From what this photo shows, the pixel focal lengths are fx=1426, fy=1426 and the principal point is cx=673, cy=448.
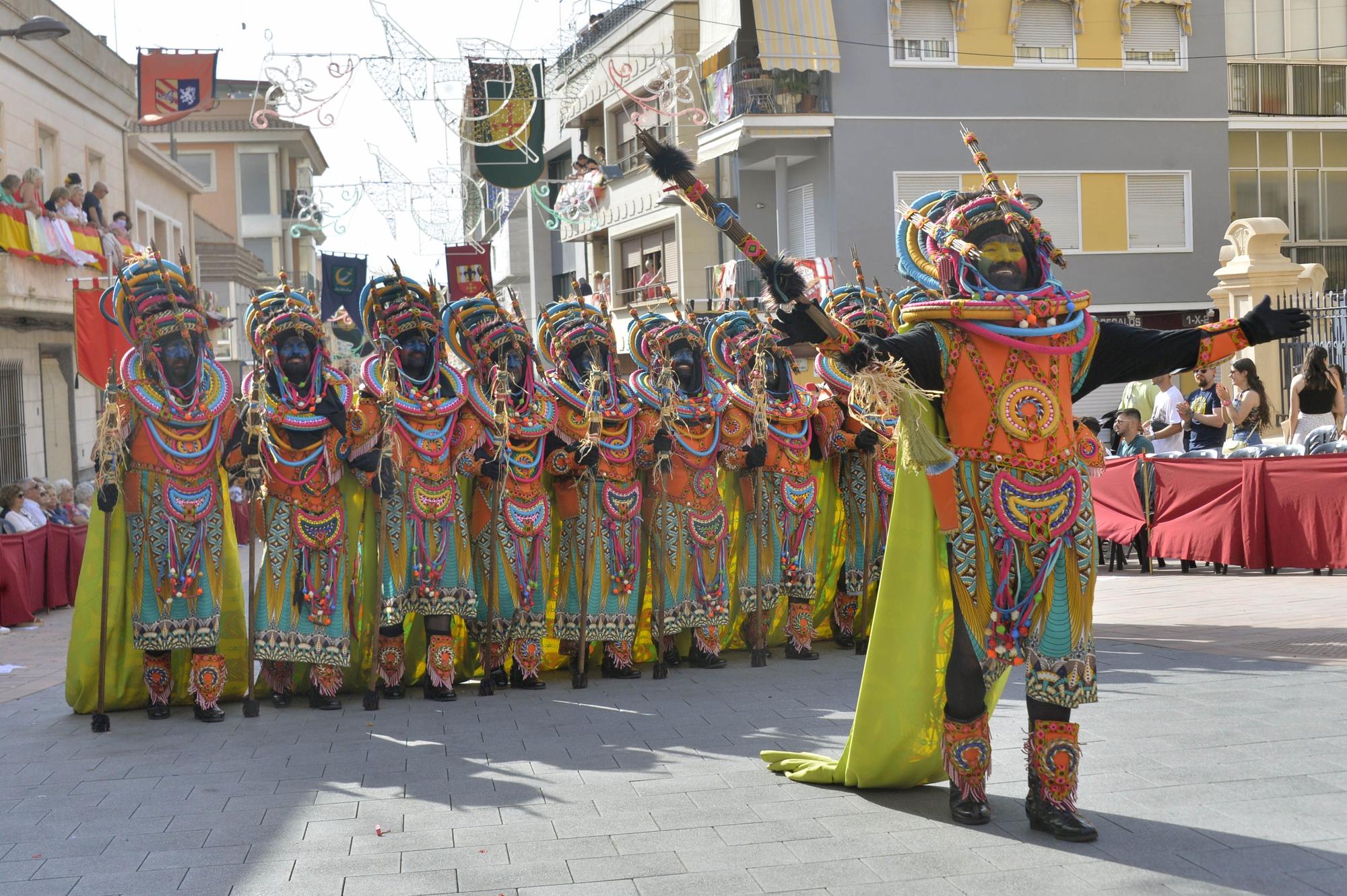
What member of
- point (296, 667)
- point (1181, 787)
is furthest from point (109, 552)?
point (1181, 787)

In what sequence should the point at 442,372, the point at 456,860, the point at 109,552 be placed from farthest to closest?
1. the point at 442,372
2. the point at 109,552
3. the point at 456,860

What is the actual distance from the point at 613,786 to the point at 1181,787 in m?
2.23

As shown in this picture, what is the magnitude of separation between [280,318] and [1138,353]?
4.68 meters

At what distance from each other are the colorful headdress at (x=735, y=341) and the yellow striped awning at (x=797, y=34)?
46.6ft

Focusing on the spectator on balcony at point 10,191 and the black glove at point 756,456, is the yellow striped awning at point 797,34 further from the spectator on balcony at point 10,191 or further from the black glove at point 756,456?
the black glove at point 756,456

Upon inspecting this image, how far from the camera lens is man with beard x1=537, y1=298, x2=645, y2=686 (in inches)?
335

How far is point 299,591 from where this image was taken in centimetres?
784

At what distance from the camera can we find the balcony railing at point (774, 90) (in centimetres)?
2316

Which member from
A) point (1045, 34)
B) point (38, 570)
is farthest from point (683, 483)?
point (1045, 34)

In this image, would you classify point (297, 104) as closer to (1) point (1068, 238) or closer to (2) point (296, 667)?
(2) point (296, 667)

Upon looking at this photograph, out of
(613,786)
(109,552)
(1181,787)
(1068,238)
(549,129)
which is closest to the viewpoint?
(1181,787)

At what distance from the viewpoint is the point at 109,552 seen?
7684 millimetres

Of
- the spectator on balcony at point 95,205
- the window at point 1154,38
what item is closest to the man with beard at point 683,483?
the spectator on balcony at point 95,205

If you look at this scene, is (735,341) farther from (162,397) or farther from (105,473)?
(105,473)
